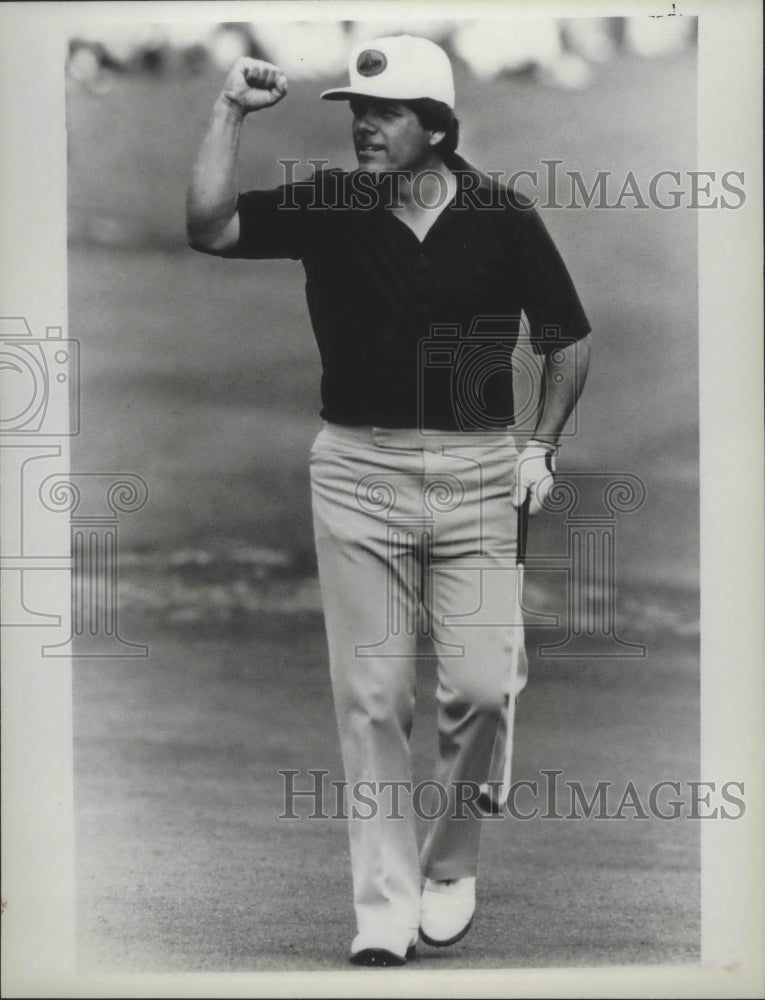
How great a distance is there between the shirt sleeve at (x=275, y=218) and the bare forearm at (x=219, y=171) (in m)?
0.04

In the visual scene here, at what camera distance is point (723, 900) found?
4.10 meters

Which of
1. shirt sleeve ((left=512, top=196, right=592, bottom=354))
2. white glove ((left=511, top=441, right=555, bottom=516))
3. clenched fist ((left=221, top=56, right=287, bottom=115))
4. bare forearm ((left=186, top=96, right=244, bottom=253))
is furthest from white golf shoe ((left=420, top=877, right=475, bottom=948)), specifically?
clenched fist ((left=221, top=56, right=287, bottom=115))

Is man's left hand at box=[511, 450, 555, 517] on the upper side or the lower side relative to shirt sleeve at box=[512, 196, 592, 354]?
lower

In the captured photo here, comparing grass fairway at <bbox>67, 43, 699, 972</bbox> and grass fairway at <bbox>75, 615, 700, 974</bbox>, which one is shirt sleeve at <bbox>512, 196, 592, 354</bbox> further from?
grass fairway at <bbox>75, 615, 700, 974</bbox>

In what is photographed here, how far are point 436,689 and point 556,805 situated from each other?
52cm

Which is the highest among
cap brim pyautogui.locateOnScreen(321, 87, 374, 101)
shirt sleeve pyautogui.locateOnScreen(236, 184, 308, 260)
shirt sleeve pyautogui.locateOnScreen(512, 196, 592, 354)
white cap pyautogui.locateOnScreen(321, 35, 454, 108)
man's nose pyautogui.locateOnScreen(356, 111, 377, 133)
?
white cap pyautogui.locateOnScreen(321, 35, 454, 108)

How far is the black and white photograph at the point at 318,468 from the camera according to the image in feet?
13.3

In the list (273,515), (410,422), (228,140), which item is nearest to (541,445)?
(410,422)

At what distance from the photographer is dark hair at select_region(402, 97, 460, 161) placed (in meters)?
4.00

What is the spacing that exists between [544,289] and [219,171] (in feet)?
3.17

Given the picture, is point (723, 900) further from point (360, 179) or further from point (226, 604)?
point (360, 179)

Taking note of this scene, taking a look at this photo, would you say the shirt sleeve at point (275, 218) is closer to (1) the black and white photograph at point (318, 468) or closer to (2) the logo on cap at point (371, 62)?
(1) the black and white photograph at point (318, 468)

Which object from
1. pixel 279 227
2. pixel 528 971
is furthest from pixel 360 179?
pixel 528 971

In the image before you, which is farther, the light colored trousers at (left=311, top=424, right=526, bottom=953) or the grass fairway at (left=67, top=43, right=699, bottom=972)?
the grass fairway at (left=67, top=43, right=699, bottom=972)
